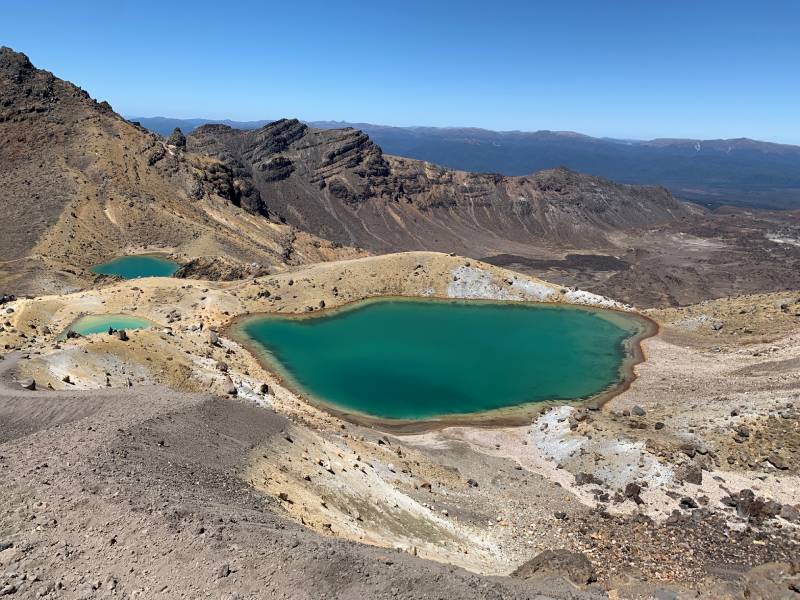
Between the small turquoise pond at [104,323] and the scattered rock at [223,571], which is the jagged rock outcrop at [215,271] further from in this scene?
the scattered rock at [223,571]

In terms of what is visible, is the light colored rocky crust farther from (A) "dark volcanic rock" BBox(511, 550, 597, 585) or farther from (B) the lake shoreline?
(A) "dark volcanic rock" BBox(511, 550, 597, 585)

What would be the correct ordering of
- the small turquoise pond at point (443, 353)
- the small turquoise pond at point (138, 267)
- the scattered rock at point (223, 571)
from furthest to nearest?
1. the small turquoise pond at point (138, 267)
2. the small turquoise pond at point (443, 353)
3. the scattered rock at point (223, 571)

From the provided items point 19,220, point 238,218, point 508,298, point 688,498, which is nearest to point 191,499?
point 688,498

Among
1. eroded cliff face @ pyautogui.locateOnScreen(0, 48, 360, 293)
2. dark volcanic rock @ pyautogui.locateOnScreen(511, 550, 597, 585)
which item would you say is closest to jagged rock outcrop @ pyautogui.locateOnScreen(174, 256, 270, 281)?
eroded cliff face @ pyautogui.locateOnScreen(0, 48, 360, 293)

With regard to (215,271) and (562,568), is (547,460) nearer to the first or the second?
(562,568)

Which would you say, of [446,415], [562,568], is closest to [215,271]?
[446,415]

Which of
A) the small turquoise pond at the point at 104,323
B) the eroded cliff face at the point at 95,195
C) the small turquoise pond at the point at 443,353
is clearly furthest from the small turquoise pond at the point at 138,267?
the small turquoise pond at the point at 443,353
